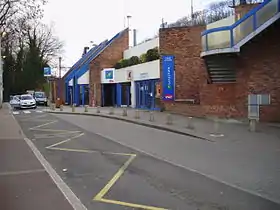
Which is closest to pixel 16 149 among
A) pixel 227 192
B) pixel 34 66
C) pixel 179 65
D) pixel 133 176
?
pixel 133 176

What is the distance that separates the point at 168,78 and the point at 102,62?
17.8 m

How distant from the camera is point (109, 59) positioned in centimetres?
4788

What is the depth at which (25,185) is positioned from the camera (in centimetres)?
877

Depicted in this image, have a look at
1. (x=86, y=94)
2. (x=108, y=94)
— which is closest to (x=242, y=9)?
(x=108, y=94)

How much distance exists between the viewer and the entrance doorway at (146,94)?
114 feet

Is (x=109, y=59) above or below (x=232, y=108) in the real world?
above

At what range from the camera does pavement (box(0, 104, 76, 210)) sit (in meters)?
7.25

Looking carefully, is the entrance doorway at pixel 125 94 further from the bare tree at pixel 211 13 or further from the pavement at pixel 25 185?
the pavement at pixel 25 185

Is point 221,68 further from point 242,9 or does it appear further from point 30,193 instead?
point 30,193

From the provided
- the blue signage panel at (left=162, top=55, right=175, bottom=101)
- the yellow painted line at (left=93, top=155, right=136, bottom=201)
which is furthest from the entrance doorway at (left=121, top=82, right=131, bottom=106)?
the yellow painted line at (left=93, top=155, right=136, bottom=201)

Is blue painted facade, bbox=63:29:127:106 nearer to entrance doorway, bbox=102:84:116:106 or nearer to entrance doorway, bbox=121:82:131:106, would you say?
entrance doorway, bbox=102:84:116:106

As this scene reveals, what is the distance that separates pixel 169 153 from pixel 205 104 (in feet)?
36.5

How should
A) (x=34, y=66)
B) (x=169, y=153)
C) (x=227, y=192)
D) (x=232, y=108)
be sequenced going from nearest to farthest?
(x=227, y=192)
(x=169, y=153)
(x=232, y=108)
(x=34, y=66)

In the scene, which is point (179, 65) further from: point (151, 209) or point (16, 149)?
point (151, 209)
